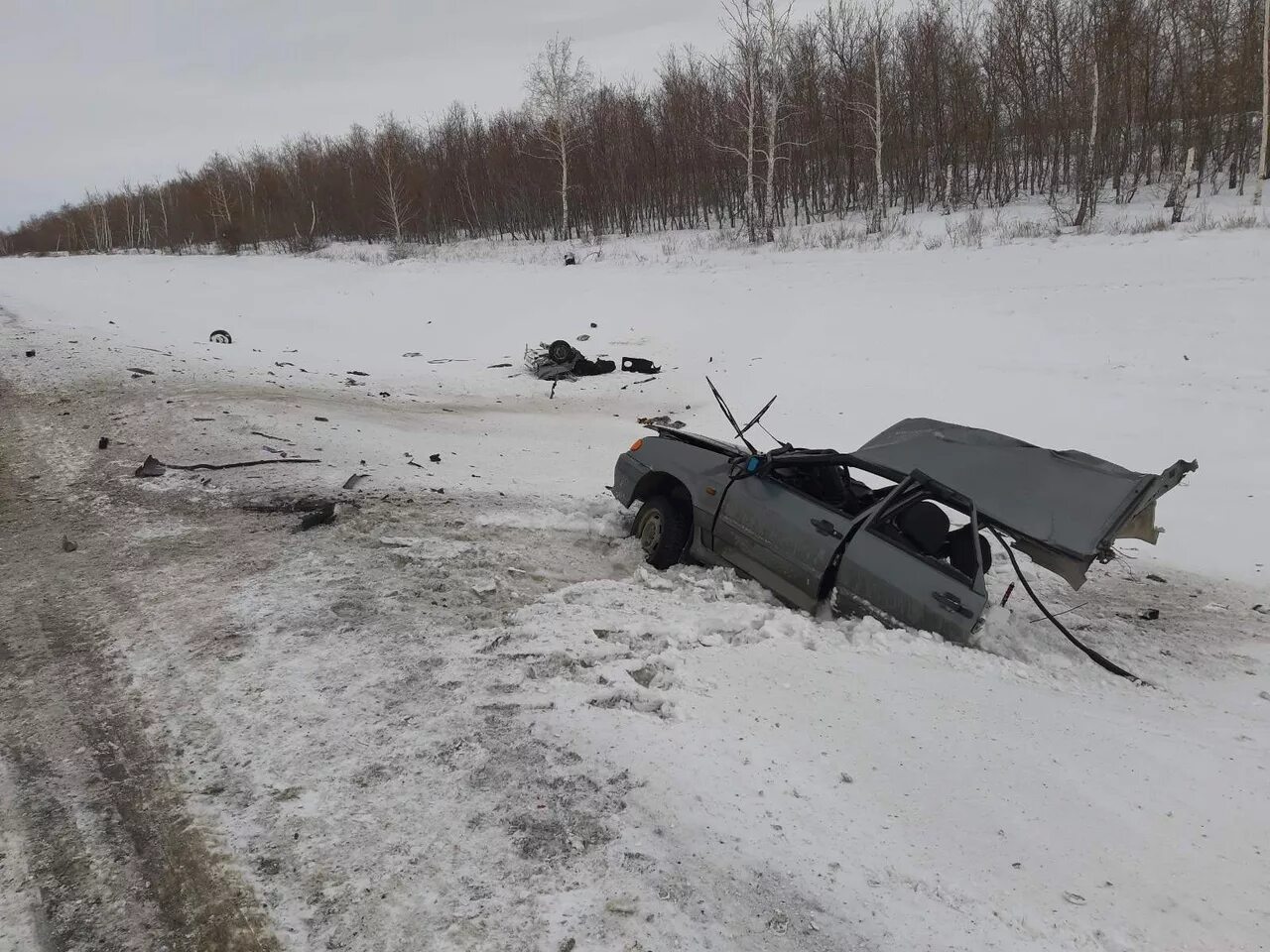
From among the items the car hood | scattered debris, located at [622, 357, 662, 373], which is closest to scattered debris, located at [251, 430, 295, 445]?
the car hood

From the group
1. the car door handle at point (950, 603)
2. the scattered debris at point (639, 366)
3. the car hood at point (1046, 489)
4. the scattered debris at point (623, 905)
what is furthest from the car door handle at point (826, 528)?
the scattered debris at point (639, 366)

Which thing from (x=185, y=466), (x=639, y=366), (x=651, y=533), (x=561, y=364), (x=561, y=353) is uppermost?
(x=561, y=353)

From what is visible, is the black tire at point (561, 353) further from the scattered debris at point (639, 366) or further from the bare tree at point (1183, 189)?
the bare tree at point (1183, 189)

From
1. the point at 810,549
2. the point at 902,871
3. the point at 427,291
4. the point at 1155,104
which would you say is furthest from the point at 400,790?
the point at 1155,104

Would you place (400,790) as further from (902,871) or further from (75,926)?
(902,871)

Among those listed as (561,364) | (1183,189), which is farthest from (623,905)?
(1183,189)

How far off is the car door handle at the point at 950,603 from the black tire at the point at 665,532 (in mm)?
2000

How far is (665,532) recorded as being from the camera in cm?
579

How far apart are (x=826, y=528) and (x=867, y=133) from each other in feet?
107

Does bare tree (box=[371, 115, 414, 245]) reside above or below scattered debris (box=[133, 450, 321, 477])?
above

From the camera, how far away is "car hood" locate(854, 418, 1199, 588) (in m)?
4.23

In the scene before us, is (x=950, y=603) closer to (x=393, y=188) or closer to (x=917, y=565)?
(x=917, y=565)

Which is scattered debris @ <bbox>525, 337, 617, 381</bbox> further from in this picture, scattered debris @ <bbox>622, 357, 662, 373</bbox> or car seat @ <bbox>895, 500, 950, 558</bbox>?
car seat @ <bbox>895, 500, 950, 558</bbox>

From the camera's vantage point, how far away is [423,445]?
30.1 feet
